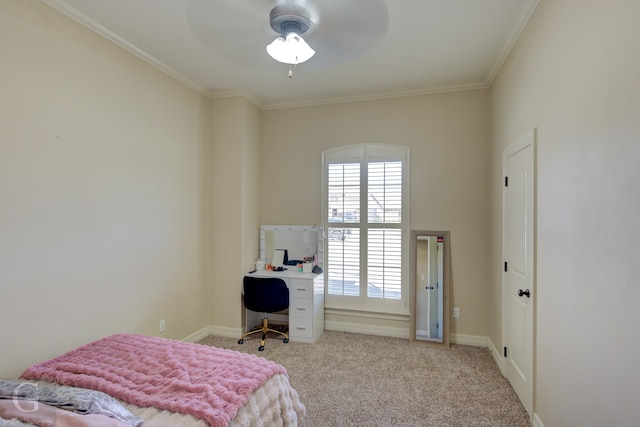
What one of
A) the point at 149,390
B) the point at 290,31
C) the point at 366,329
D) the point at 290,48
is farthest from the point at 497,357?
the point at 290,31

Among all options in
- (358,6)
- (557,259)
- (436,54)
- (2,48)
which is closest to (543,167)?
(557,259)

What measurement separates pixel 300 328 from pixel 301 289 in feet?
1.50

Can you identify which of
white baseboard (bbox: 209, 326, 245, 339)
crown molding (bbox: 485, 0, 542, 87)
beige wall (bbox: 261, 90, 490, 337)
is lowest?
white baseboard (bbox: 209, 326, 245, 339)

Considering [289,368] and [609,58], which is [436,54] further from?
[289,368]

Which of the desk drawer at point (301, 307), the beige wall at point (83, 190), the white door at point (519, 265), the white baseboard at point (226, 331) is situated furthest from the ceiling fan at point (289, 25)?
the white baseboard at point (226, 331)

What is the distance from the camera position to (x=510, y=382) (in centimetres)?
261

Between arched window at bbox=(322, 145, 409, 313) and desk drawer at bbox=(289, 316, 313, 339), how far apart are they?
0.48 metres

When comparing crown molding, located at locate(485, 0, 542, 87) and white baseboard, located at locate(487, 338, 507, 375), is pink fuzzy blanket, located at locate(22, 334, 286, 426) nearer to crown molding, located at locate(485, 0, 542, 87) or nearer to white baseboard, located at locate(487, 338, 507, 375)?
white baseboard, located at locate(487, 338, 507, 375)

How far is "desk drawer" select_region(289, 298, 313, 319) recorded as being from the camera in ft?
11.5

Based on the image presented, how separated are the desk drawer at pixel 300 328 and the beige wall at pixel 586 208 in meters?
2.16

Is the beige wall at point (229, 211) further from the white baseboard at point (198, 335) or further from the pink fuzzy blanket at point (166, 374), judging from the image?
the pink fuzzy blanket at point (166, 374)

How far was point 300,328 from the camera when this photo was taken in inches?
139

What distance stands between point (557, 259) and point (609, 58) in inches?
42.9

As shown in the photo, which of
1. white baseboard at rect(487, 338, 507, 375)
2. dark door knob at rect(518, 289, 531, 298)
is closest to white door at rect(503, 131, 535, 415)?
dark door knob at rect(518, 289, 531, 298)
